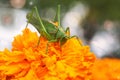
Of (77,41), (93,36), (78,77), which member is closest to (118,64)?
(78,77)

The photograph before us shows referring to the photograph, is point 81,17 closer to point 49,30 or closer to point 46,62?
point 49,30

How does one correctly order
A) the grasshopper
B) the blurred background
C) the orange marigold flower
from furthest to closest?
the blurred background
the grasshopper
the orange marigold flower

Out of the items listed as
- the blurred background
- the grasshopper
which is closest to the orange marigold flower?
the grasshopper

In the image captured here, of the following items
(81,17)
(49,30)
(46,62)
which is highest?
(81,17)

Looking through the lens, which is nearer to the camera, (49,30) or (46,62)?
(46,62)

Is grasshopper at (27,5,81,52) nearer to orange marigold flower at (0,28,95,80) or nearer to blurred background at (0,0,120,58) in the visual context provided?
orange marigold flower at (0,28,95,80)

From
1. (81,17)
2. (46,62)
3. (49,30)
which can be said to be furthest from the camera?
(81,17)

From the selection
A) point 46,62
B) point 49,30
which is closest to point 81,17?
point 49,30
